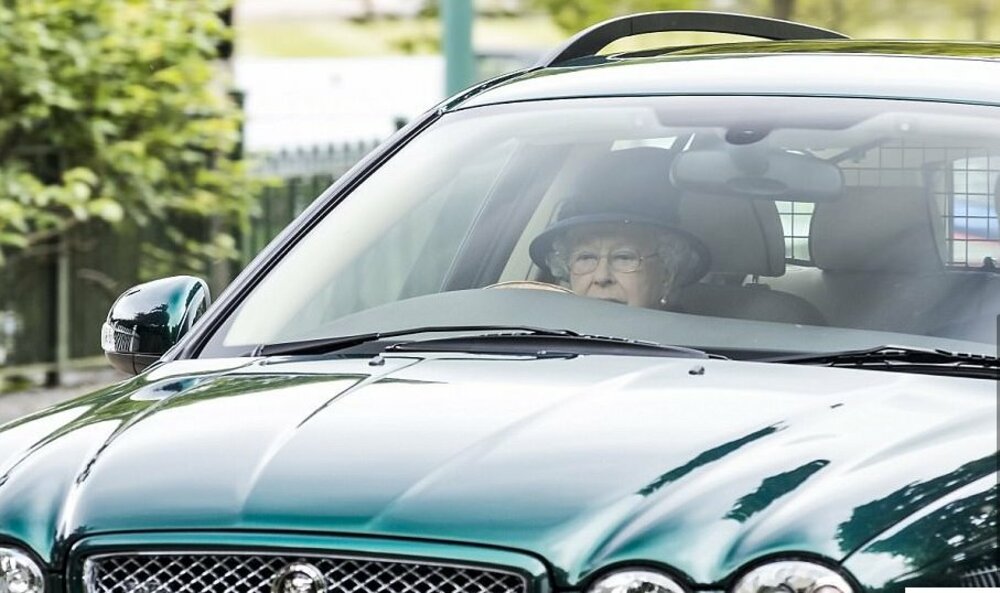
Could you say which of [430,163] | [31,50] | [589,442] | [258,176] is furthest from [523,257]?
[258,176]

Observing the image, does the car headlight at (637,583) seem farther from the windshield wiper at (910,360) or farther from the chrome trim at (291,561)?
the windshield wiper at (910,360)

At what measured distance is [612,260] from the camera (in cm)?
448

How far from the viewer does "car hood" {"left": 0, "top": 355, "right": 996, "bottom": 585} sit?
3.02 m

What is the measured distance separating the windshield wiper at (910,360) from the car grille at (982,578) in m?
0.66

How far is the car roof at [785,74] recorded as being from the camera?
4301 mm

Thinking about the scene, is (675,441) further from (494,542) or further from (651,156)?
(651,156)

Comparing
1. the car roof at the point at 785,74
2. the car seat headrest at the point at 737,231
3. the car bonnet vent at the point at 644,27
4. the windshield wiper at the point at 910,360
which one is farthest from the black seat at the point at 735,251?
the car bonnet vent at the point at 644,27

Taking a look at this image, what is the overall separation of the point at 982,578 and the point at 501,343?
1201mm

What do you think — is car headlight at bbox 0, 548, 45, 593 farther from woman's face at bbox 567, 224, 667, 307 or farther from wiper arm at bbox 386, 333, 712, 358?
woman's face at bbox 567, 224, 667, 307

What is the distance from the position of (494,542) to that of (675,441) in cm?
36

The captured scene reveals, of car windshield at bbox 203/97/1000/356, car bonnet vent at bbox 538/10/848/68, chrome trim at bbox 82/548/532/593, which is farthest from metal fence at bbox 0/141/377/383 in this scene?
chrome trim at bbox 82/548/532/593

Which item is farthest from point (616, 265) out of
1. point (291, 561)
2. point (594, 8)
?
point (594, 8)

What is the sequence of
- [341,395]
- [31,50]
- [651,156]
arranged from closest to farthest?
[341,395] < [651,156] < [31,50]

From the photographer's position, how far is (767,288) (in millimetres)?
4215
